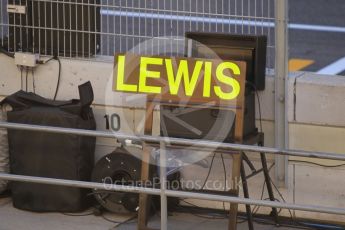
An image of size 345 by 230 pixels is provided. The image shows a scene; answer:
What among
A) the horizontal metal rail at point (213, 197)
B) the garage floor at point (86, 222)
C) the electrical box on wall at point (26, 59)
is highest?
the electrical box on wall at point (26, 59)

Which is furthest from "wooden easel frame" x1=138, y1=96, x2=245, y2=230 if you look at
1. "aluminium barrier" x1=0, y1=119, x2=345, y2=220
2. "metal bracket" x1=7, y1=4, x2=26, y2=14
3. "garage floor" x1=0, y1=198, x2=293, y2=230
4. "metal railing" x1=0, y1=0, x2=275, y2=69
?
"metal bracket" x1=7, y1=4, x2=26, y2=14

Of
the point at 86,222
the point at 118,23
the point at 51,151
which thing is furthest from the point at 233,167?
the point at 118,23

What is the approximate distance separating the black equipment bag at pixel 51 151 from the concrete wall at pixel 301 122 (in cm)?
25

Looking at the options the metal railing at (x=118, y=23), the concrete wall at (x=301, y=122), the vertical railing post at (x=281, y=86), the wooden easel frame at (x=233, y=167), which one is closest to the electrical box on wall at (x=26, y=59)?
the metal railing at (x=118, y=23)

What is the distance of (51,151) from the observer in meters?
7.76

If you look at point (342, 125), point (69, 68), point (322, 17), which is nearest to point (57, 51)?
point (69, 68)

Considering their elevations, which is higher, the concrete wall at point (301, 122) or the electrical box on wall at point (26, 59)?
the electrical box on wall at point (26, 59)

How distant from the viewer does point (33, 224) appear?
7637mm

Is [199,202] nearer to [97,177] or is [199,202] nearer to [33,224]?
[97,177]

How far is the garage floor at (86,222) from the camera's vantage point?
7590 millimetres

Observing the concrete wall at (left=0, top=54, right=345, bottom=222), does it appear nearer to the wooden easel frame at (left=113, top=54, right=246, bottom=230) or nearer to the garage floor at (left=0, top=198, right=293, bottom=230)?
the garage floor at (left=0, top=198, right=293, bottom=230)

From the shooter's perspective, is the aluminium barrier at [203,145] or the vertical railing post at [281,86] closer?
the aluminium barrier at [203,145]

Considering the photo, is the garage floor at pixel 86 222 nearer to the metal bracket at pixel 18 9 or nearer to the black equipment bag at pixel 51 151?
the black equipment bag at pixel 51 151

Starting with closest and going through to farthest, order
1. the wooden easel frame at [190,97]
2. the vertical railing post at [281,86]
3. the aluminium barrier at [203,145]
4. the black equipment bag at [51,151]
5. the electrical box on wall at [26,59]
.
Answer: the aluminium barrier at [203,145]
the wooden easel frame at [190,97]
the vertical railing post at [281,86]
the black equipment bag at [51,151]
the electrical box on wall at [26,59]
